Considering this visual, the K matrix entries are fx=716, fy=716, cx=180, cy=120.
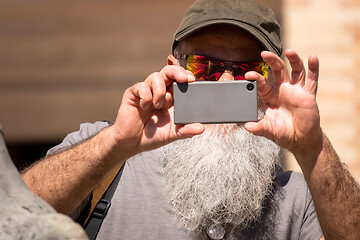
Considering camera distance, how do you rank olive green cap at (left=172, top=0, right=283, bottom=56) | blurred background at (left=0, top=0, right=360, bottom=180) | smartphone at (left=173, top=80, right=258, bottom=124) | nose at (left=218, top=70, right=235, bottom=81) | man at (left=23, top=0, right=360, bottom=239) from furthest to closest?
blurred background at (left=0, top=0, right=360, bottom=180), olive green cap at (left=172, top=0, right=283, bottom=56), nose at (left=218, top=70, right=235, bottom=81), man at (left=23, top=0, right=360, bottom=239), smartphone at (left=173, top=80, right=258, bottom=124)

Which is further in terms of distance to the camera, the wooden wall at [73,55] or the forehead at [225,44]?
the wooden wall at [73,55]

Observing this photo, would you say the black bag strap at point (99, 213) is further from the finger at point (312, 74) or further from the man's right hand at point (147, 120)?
the finger at point (312, 74)

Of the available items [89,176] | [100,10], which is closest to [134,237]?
[89,176]

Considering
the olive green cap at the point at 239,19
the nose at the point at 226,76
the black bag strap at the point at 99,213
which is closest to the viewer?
the black bag strap at the point at 99,213

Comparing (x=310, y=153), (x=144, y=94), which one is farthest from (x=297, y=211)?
(x=144, y=94)

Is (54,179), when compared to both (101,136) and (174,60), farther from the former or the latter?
(174,60)

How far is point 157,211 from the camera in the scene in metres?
2.62

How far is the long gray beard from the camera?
106 inches

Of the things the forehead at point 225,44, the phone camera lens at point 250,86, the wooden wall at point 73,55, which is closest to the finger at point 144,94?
the phone camera lens at point 250,86

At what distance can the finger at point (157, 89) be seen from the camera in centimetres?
209

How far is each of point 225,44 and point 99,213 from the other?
0.79 meters

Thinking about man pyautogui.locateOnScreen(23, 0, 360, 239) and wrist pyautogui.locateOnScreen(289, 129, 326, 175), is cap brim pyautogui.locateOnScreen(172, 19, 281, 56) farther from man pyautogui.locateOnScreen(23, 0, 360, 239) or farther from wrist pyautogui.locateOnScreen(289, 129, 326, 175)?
wrist pyautogui.locateOnScreen(289, 129, 326, 175)

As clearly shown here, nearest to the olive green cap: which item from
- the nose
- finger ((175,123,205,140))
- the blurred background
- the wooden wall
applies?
the nose

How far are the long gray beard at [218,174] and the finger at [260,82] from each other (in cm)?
52
